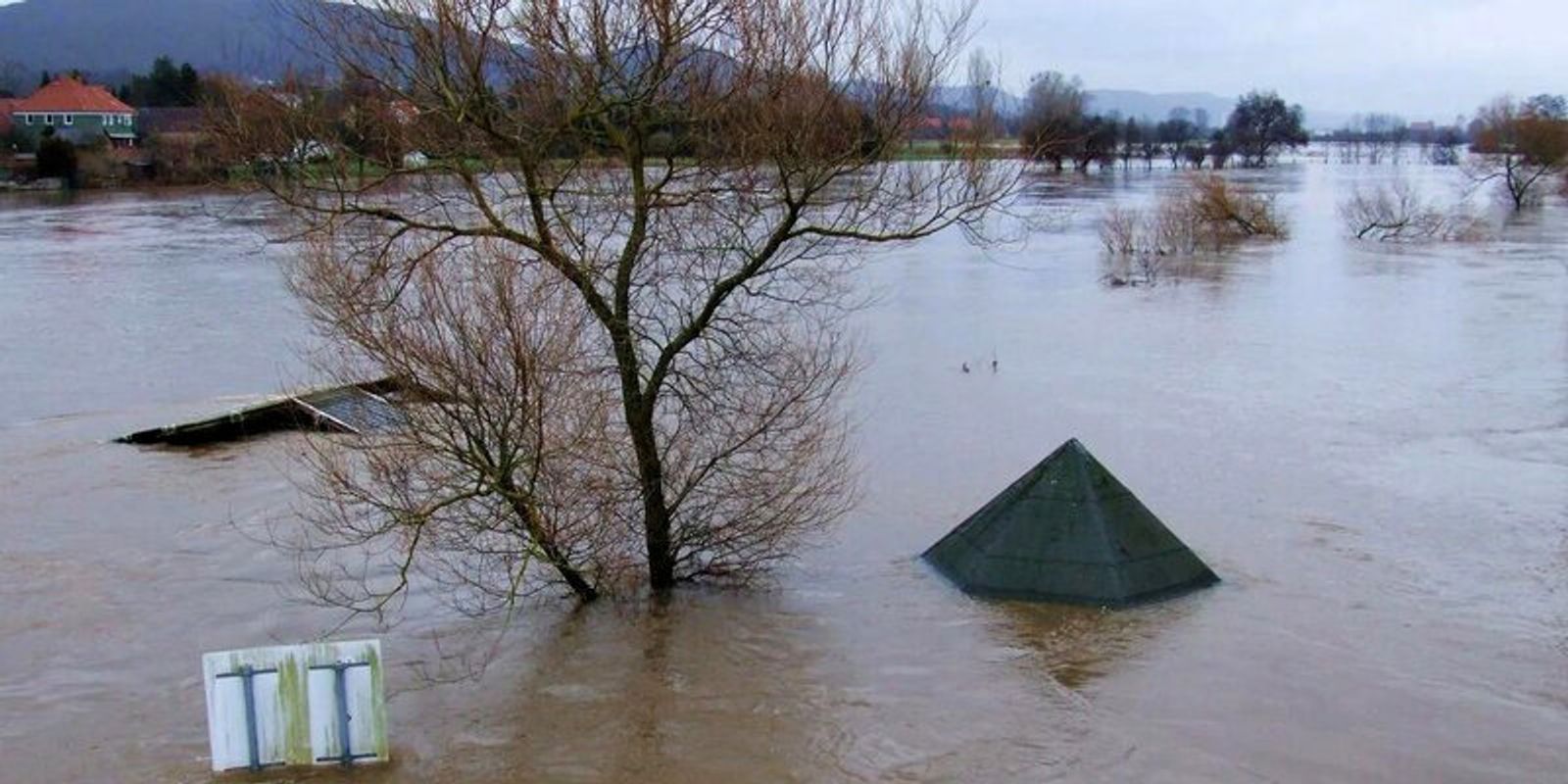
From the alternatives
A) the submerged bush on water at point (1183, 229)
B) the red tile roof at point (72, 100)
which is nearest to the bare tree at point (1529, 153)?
the submerged bush on water at point (1183, 229)

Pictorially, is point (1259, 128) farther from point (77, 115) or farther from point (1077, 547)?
point (1077, 547)

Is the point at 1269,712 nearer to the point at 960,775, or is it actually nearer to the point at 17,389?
the point at 960,775

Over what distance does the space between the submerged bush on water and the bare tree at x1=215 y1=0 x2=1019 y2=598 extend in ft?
79.4

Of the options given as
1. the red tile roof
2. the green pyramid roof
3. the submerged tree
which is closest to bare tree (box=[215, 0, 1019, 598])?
the green pyramid roof

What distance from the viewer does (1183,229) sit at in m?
41.5

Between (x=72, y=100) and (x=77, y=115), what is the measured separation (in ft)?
3.99

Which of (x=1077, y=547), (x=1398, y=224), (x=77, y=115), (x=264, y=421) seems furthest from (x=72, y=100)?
(x=1077, y=547)

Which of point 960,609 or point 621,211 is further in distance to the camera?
point 960,609

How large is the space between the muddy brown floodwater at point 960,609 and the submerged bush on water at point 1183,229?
12.7 metres

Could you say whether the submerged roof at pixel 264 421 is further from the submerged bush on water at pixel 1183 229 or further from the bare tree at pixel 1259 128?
the bare tree at pixel 1259 128

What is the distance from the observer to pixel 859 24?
11.1 metres

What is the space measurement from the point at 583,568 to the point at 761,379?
7.35 ft

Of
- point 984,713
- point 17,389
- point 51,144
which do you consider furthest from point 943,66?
point 51,144

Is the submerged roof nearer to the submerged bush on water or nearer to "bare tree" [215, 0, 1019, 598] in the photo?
"bare tree" [215, 0, 1019, 598]
